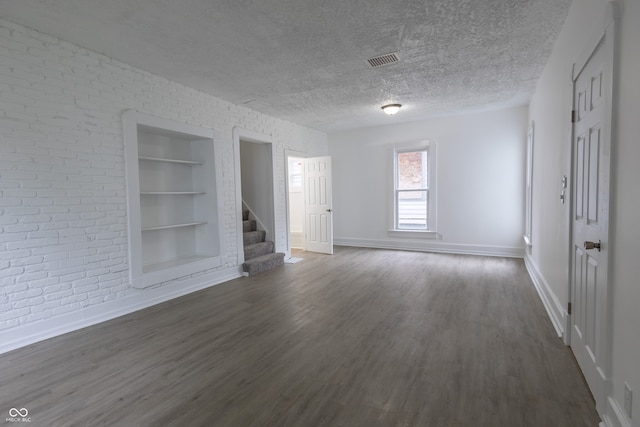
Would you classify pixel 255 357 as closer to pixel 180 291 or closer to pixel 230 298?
pixel 230 298

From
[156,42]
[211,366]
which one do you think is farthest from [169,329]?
[156,42]

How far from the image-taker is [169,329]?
3189 millimetres

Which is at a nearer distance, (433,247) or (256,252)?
(256,252)

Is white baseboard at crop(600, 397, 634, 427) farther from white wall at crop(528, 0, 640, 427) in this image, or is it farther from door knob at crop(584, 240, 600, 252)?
door knob at crop(584, 240, 600, 252)

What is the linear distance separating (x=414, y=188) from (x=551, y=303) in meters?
4.06

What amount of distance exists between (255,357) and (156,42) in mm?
3100

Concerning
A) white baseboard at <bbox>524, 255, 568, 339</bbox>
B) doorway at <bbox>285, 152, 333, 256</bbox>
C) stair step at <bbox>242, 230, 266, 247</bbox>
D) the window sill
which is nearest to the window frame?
the window sill

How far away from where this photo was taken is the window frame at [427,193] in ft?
22.0

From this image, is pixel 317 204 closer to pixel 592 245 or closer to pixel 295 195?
pixel 295 195

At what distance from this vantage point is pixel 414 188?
7.02m

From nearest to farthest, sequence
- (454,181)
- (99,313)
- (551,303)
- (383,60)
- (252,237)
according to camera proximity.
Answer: (551,303)
(99,313)
(383,60)
(252,237)
(454,181)

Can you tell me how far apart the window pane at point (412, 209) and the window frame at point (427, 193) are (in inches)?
Answer: 2.7

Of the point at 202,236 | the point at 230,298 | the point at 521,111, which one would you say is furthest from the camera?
the point at 521,111

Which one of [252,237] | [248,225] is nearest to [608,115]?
[252,237]
